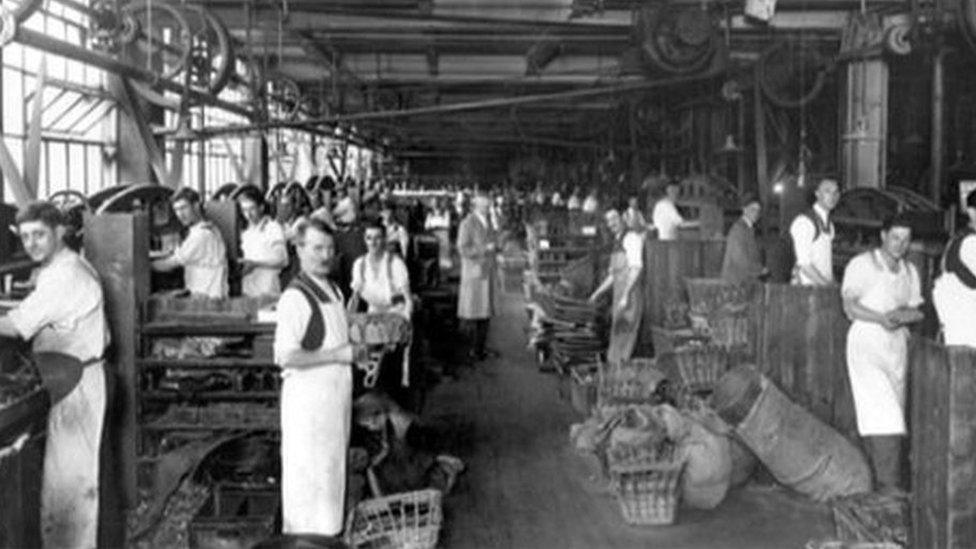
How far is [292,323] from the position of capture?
477cm

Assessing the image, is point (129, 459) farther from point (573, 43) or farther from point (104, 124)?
point (573, 43)

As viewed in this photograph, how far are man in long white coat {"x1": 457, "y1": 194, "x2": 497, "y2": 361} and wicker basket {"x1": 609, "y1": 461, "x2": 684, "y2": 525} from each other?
5.10 metres

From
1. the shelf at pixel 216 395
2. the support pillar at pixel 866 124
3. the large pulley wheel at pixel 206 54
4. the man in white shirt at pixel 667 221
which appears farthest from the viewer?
the man in white shirt at pixel 667 221

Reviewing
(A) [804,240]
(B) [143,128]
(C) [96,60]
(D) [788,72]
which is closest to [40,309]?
(C) [96,60]

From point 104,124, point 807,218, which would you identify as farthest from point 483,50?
point 807,218

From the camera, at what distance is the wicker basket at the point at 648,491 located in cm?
628

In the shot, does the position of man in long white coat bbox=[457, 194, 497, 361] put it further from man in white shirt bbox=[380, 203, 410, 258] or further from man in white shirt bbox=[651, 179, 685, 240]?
man in white shirt bbox=[651, 179, 685, 240]

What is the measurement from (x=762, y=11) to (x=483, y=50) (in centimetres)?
605

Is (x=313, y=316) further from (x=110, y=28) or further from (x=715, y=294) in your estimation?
(x=715, y=294)

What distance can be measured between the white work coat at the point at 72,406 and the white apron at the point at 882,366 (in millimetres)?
3899

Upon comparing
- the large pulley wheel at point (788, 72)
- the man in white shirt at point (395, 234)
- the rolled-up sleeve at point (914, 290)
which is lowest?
the rolled-up sleeve at point (914, 290)

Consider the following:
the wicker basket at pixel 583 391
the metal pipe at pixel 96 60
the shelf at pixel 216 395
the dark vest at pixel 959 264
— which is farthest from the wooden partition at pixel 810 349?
the metal pipe at pixel 96 60

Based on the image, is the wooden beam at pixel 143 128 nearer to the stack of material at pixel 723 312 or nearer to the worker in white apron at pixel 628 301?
the worker in white apron at pixel 628 301

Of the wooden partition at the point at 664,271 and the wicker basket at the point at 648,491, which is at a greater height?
the wooden partition at the point at 664,271
